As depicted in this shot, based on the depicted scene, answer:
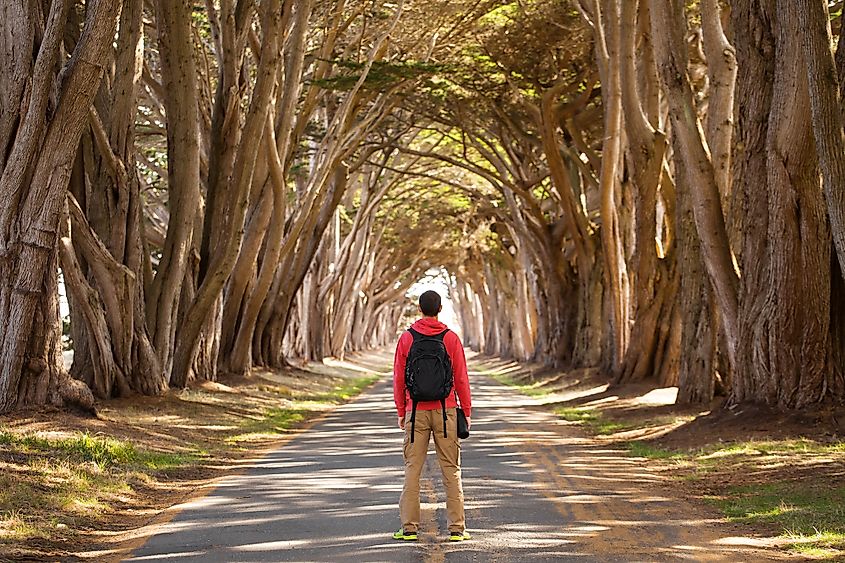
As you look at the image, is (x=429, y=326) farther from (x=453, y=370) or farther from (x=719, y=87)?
(x=719, y=87)

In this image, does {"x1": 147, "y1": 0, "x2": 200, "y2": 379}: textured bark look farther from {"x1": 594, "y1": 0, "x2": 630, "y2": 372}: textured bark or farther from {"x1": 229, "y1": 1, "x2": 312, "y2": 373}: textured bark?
{"x1": 594, "y1": 0, "x2": 630, "y2": 372}: textured bark

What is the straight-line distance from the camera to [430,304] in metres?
8.06

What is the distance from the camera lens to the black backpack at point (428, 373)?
7832 millimetres

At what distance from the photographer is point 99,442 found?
1179 cm

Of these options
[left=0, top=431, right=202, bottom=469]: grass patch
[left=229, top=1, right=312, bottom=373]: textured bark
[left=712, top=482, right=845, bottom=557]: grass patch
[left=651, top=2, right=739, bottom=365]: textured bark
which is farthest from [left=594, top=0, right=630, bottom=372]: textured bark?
[left=712, top=482, right=845, bottom=557]: grass patch

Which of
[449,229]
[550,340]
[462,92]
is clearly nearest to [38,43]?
[462,92]

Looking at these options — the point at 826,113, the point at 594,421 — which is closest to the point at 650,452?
the point at 594,421

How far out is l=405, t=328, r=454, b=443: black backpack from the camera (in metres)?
7.83

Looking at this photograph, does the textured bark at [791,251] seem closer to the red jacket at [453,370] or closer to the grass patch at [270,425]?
the grass patch at [270,425]

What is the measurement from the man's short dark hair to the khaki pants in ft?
2.07

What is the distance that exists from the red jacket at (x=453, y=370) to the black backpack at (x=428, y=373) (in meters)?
0.05

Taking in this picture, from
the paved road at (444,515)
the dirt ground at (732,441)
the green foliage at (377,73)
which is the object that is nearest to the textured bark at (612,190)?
the green foliage at (377,73)

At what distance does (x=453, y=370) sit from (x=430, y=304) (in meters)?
0.45

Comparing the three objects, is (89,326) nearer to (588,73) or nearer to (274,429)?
(274,429)
